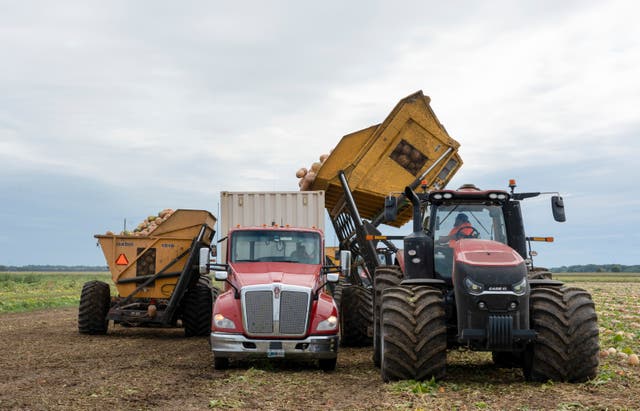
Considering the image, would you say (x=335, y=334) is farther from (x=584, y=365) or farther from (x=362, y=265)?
(x=362, y=265)

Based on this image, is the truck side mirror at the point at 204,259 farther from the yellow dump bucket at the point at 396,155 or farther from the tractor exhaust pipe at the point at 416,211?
the yellow dump bucket at the point at 396,155

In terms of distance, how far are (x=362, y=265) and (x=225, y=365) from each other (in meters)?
5.97

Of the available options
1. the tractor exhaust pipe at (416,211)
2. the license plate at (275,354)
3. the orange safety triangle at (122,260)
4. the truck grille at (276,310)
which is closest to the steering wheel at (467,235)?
the tractor exhaust pipe at (416,211)

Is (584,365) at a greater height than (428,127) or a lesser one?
lesser

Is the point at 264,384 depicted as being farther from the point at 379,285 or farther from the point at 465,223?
the point at 465,223

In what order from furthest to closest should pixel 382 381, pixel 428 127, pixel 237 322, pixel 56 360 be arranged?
pixel 428 127, pixel 56 360, pixel 237 322, pixel 382 381

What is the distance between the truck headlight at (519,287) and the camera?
29.0 feet

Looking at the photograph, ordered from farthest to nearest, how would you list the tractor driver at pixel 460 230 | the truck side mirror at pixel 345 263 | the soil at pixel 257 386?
the truck side mirror at pixel 345 263 → the tractor driver at pixel 460 230 → the soil at pixel 257 386

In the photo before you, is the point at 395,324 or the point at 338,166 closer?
the point at 395,324

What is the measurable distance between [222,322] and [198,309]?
579 centimetres

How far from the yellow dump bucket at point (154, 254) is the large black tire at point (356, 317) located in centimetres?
423

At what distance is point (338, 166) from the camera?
16.2 m

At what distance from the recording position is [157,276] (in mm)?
16844

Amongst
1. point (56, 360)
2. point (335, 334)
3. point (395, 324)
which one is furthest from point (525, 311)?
point (56, 360)
